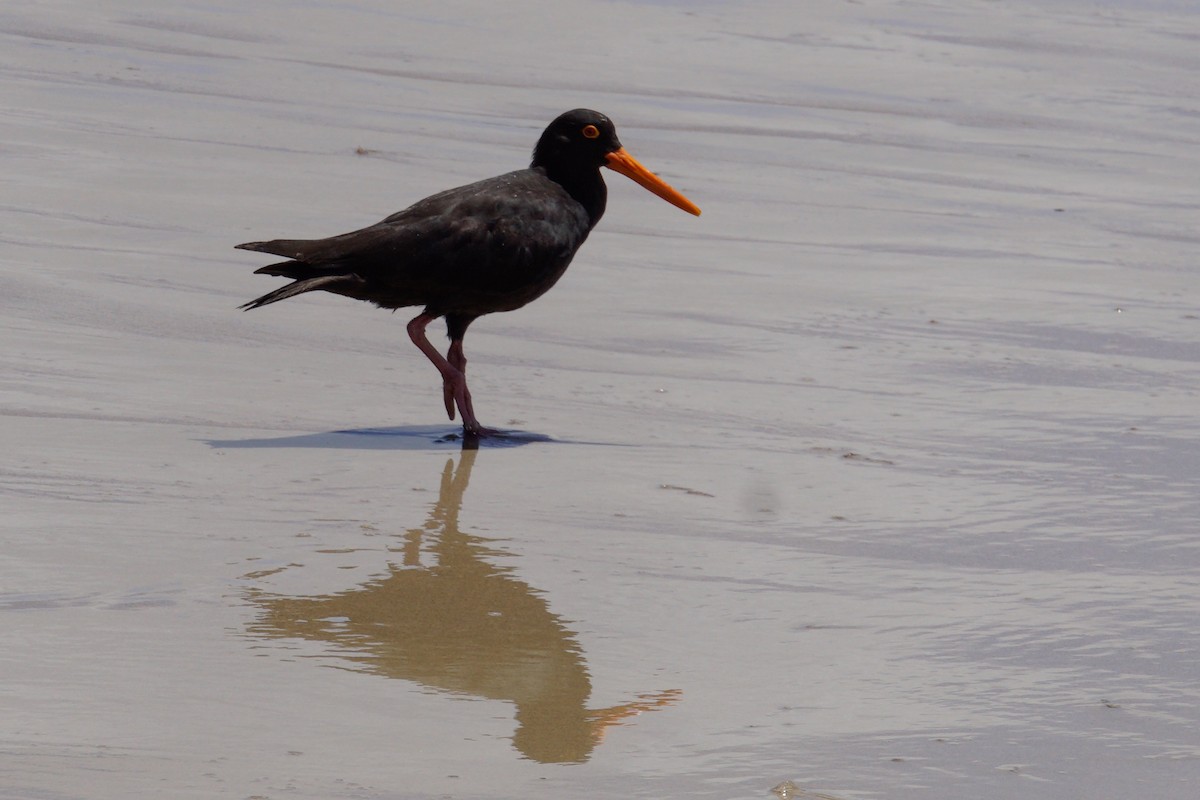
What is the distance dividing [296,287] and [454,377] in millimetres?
Result: 551

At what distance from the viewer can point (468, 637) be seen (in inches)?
136

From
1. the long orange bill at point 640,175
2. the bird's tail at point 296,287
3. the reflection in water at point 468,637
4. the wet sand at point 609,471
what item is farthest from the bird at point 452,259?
the reflection in water at point 468,637

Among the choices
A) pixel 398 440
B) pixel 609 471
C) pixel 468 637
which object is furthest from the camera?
pixel 398 440

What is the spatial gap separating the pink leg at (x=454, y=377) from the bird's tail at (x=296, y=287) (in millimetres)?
314

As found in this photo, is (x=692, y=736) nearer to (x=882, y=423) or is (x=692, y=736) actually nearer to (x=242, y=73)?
(x=882, y=423)

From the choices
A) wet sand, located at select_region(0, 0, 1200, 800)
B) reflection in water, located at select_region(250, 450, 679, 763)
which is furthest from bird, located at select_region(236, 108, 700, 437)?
reflection in water, located at select_region(250, 450, 679, 763)

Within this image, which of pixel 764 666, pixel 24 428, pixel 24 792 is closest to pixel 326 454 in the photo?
pixel 24 428

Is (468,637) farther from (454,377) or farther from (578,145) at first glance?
(578,145)

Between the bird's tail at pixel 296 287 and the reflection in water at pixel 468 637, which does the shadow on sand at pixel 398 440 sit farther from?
the reflection in water at pixel 468 637

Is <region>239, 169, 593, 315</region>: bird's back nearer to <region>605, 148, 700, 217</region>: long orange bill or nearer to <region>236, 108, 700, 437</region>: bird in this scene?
<region>236, 108, 700, 437</region>: bird

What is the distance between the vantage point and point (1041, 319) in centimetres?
654

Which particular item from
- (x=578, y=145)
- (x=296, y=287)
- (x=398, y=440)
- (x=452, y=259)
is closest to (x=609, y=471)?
(x=398, y=440)

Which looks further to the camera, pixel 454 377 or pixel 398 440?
pixel 454 377

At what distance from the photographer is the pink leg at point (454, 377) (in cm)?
516
